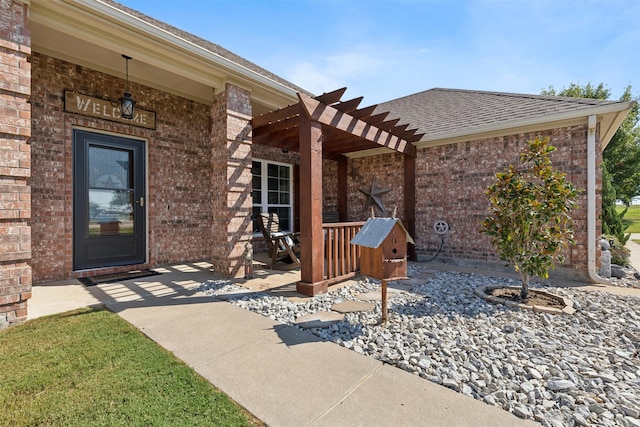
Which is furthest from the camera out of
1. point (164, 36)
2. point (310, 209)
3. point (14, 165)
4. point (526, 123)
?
point (526, 123)

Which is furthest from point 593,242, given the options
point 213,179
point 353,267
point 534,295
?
point 213,179

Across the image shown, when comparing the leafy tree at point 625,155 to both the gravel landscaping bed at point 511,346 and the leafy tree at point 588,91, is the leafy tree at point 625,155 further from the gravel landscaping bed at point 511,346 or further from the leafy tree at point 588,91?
the gravel landscaping bed at point 511,346

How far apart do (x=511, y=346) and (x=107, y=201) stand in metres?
5.96

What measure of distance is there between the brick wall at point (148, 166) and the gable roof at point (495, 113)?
197 inches

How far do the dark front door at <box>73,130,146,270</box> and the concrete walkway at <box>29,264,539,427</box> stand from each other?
1233mm

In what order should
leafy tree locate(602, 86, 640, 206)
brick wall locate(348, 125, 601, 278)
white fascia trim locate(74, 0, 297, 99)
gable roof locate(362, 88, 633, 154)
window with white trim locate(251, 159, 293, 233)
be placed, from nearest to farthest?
white fascia trim locate(74, 0, 297, 99)
gable roof locate(362, 88, 633, 154)
brick wall locate(348, 125, 601, 278)
window with white trim locate(251, 159, 293, 233)
leafy tree locate(602, 86, 640, 206)

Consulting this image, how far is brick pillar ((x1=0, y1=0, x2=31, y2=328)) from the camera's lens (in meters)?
2.75

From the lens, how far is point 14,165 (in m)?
2.80

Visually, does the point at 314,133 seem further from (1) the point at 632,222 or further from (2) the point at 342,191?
(1) the point at 632,222

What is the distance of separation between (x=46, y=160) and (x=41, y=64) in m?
1.38

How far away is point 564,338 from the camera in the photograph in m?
2.55

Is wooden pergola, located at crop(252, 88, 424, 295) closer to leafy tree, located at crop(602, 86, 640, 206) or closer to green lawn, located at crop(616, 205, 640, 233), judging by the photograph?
green lawn, located at crop(616, 205, 640, 233)

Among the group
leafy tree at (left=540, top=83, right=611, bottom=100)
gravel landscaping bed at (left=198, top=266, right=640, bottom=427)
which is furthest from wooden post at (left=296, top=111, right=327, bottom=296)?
leafy tree at (left=540, top=83, right=611, bottom=100)

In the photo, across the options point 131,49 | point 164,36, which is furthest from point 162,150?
point 164,36
